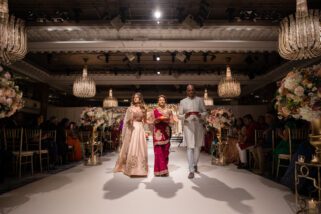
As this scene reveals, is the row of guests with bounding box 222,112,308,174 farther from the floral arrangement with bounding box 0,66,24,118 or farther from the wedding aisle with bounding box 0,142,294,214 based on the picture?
the floral arrangement with bounding box 0,66,24,118

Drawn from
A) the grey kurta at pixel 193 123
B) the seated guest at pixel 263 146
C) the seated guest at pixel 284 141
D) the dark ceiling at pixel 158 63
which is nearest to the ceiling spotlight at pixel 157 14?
the grey kurta at pixel 193 123

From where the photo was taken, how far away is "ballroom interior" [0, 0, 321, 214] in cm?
306

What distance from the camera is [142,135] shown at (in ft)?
17.4

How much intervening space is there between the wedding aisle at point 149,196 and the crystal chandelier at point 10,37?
2.00 meters

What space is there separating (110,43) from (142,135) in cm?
307

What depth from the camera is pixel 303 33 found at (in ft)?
11.4

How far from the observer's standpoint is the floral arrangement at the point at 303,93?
8.51ft

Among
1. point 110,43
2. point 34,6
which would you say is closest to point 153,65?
point 110,43

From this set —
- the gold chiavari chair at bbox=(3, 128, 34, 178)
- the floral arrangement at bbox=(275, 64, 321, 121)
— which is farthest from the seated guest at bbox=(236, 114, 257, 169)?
the gold chiavari chair at bbox=(3, 128, 34, 178)

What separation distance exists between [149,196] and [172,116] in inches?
86.4

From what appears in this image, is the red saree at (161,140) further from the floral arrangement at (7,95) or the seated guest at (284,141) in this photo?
the floral arrangement at (7,95)

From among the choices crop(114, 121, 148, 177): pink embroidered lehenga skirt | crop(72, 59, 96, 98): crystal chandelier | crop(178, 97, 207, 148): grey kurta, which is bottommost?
crop(114, 121, 148, 177): pink embroidered lehenga skirt

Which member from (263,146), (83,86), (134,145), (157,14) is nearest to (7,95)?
(134,145)

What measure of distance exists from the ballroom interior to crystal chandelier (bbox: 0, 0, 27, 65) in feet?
0.05
